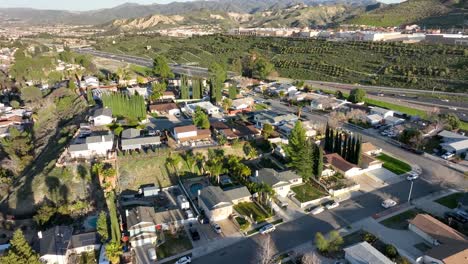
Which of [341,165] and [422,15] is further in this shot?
[422,15]

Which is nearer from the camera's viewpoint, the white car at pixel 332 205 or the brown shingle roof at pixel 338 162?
the white car at pixel 332 205

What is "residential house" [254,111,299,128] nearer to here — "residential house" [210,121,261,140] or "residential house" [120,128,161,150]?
"residential house" [210,121,261,140]

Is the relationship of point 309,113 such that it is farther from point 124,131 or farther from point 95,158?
point 95,158

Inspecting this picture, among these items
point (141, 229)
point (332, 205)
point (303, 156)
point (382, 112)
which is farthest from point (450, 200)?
point (141, 229)

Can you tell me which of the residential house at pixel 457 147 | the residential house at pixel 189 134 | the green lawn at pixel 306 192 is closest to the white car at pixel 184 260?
the green lawn at pixel 306 192

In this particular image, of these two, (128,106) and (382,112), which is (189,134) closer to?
(128,106)

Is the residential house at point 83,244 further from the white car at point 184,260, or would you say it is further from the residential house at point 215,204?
the residential house at point 215,204

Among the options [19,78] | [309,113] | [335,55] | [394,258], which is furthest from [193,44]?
[394,258]
